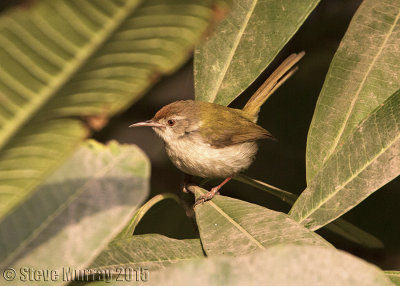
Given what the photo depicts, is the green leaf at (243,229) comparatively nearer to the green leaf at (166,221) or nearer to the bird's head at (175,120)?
the green leaf at (166,221)

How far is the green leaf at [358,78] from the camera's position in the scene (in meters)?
1.95

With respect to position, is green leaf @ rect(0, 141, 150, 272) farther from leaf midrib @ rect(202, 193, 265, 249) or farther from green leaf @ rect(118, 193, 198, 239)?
green leaf @ rect(118, 193, 198, 239)

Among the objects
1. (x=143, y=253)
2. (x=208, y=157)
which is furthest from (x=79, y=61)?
(x=208, y=157)

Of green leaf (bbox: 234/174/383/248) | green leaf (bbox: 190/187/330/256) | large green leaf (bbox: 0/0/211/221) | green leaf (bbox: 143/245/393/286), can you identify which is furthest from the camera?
green leaf (bbox: 234/174/383/248)

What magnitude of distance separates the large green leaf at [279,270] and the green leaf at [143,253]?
593 millimetres

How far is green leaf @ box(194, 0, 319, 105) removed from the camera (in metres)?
2.00

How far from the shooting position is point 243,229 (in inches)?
61.1

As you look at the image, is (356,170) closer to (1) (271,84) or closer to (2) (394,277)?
(2) (394,277)

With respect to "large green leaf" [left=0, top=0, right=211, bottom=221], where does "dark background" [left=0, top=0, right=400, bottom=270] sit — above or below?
below

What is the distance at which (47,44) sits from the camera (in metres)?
0.60

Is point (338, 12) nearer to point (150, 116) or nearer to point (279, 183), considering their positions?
point (279, 183)

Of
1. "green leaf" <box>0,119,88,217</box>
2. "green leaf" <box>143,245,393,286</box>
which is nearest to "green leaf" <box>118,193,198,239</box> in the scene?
"green leaf" <box>143,245,393,286</box>

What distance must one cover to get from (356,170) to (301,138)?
1.12 meters

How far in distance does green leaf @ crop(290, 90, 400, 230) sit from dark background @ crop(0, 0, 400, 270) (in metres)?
0.85
